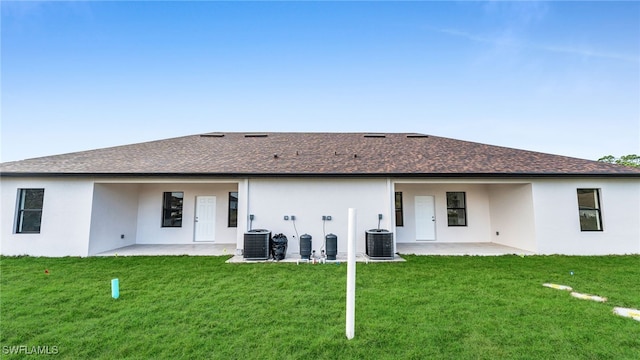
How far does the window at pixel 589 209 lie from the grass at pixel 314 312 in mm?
2323

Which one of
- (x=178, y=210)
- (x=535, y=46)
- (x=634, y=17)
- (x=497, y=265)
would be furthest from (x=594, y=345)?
(x=634, y=17)

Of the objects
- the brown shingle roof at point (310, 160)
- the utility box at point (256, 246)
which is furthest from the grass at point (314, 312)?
the brown shingle roof at point (310, 160)

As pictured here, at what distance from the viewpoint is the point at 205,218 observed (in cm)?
986

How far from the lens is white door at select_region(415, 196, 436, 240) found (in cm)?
1013

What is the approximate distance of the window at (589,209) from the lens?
823 centimetres

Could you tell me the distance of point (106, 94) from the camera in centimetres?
1143

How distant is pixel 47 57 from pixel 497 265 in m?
17.6

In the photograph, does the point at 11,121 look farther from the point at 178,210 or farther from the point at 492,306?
the point at 492,306

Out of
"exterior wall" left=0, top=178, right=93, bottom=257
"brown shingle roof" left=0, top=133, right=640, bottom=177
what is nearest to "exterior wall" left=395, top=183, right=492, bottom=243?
"brown shingle roof" left=0, top=133, right=640, bottom=177

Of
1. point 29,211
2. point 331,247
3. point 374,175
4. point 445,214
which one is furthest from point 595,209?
point 29,211

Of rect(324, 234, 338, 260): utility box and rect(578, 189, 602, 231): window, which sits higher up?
rect(578, 189, 602, 231): window

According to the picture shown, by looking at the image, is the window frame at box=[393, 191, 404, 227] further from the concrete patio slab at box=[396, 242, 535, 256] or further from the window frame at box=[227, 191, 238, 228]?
the window frame at box=[227, 191, 238, 228]

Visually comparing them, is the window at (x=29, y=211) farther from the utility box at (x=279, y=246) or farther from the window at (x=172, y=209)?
the utility box at (x=279, y=246)

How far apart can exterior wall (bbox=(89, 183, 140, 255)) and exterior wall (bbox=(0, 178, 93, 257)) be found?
203 millimetres
